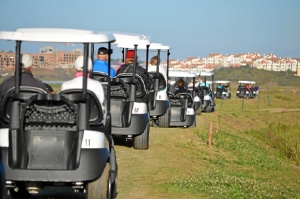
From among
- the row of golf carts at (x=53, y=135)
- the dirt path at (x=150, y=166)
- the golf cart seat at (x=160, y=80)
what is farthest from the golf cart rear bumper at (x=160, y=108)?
the row of golf carts at (x=53, y=135)

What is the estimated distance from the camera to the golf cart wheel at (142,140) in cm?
1691

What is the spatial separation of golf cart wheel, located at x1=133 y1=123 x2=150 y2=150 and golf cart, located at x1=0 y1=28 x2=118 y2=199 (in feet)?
22.4

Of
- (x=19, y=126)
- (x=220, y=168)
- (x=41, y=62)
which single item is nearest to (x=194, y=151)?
(x=220, y=168)

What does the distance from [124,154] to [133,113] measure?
1.00 metres

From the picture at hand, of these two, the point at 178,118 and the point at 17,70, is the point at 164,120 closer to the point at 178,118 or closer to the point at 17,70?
the point at 178,118

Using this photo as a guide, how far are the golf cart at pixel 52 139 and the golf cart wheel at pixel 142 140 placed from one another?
6.83 meters

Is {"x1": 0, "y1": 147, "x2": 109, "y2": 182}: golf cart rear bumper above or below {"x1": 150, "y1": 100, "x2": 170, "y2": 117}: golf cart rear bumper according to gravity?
above

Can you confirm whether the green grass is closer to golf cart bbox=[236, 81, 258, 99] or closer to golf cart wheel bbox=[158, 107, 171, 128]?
golf cart wheel bbox=[158, 107, 171, 128]

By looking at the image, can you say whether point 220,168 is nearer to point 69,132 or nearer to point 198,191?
point 198,191

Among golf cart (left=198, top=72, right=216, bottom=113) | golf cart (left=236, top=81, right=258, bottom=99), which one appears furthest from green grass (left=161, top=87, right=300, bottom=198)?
golf cart (left=236, top=81, right=258, bottom=99)

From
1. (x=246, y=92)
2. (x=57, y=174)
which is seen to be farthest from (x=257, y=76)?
(x=57, y=174)

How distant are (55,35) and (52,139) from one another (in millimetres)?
1207

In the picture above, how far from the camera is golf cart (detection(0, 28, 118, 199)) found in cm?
971

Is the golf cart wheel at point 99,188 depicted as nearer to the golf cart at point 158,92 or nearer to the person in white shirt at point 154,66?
the golf cart at point 158,92
